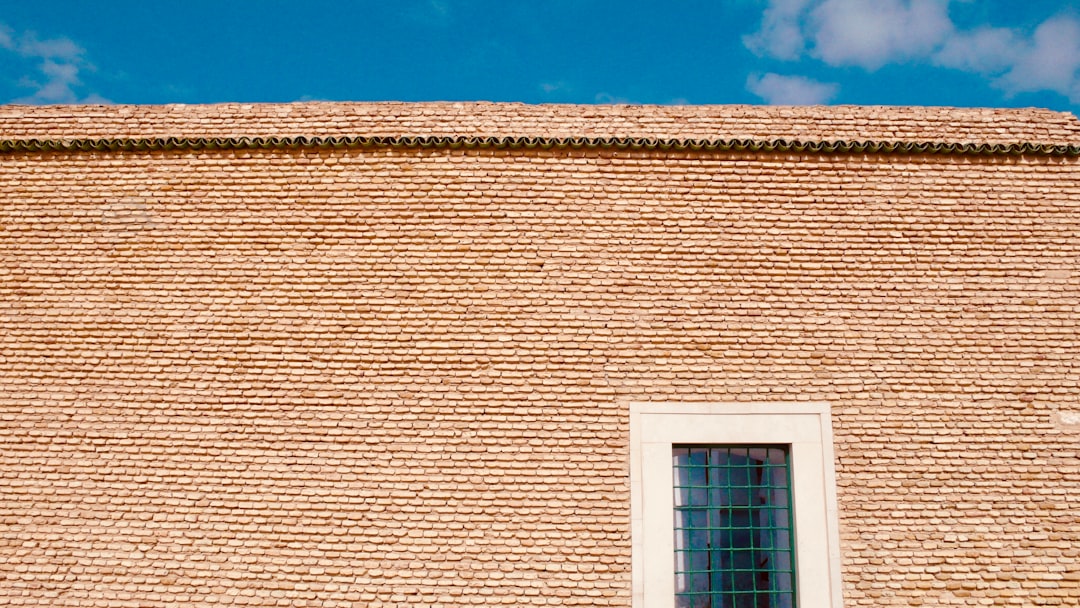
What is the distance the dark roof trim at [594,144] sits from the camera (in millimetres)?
6652

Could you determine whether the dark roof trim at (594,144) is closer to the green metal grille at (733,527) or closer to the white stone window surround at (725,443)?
the white stone window surround at (725,443)

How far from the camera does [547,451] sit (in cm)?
600

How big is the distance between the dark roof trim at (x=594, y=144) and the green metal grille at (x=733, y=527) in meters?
2.63

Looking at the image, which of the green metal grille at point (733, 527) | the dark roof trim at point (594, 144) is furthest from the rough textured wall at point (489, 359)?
the green metal grille at point (733, 527)

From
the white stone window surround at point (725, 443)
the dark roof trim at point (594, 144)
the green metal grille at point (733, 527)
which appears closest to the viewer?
the white stone window surround at point (725, 443)

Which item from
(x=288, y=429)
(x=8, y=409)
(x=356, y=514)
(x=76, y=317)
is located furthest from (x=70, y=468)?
(x=356, y=514)

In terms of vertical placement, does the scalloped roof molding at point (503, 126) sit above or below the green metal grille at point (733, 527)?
above

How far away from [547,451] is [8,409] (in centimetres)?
450

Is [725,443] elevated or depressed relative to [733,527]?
elevated

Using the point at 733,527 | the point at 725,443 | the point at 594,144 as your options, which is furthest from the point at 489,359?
the point at 733,527

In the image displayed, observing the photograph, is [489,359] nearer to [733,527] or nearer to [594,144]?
[594,144]

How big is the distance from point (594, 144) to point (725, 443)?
111 inches

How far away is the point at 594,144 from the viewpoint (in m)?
6.70

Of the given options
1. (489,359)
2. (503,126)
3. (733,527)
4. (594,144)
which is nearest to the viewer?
(733,527)
